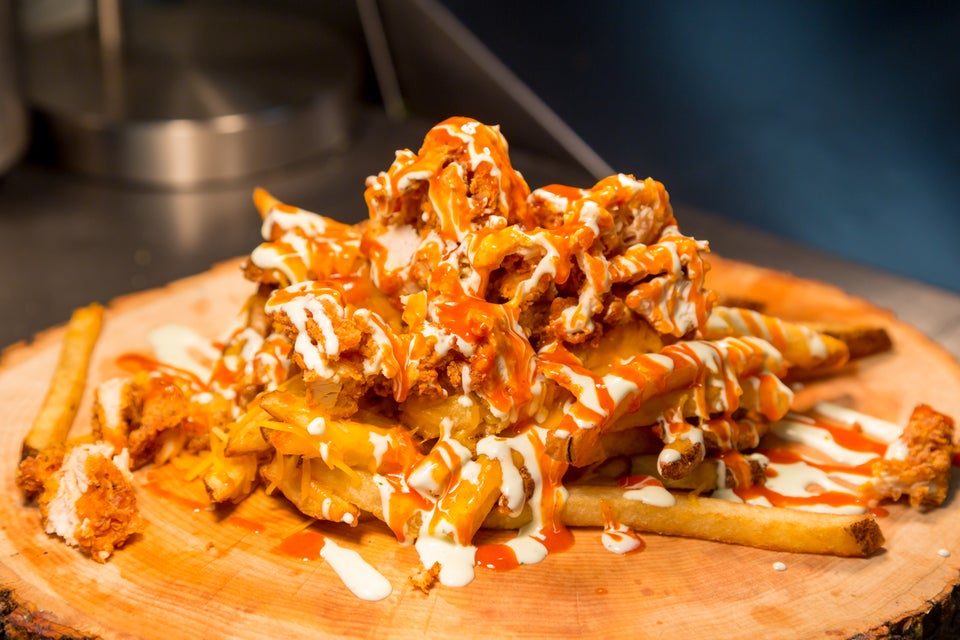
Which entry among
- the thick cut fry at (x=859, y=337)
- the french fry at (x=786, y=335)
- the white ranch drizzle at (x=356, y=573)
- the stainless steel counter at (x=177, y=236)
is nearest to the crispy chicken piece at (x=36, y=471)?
the white ranch drizzle at (x=356, y=573)

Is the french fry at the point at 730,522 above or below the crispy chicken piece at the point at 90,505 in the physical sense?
above

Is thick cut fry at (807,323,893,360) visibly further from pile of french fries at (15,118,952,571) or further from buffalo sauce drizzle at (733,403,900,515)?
pile of french fries at (15,118,952,571)

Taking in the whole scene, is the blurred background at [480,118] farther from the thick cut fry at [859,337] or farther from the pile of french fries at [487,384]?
the pile of french fries at [487,384]

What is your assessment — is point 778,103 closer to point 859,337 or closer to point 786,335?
point 859,337

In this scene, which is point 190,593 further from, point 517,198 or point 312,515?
point 517,198

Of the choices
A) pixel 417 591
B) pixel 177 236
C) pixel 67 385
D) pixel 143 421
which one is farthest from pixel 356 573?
pixel 177 236
